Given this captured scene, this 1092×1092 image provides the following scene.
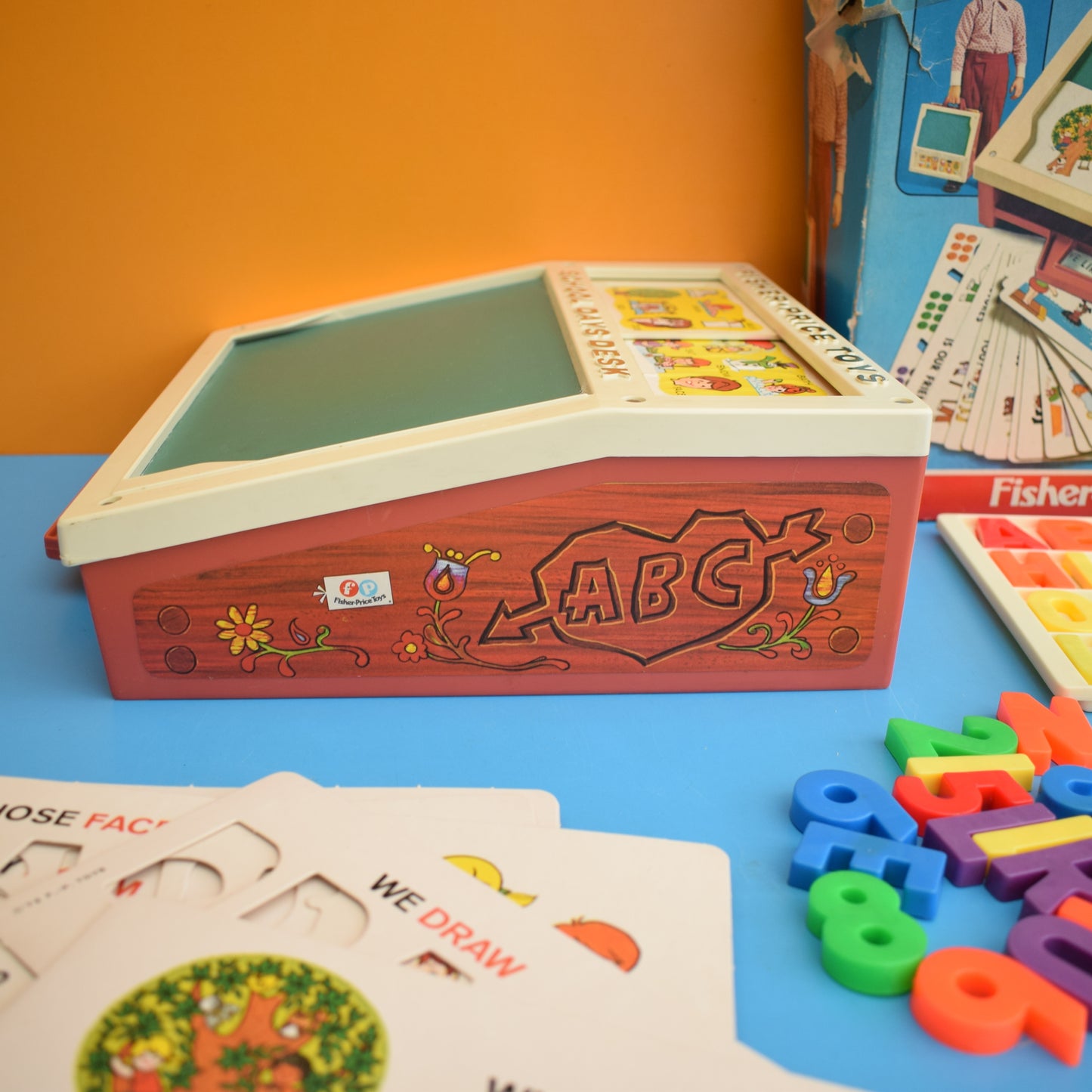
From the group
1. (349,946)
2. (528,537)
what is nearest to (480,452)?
(528,537)

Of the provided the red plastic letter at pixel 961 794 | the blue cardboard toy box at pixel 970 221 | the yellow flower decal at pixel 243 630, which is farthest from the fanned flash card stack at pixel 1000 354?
the yellow flower decal at pixel 243 630

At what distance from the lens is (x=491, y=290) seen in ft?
4.63

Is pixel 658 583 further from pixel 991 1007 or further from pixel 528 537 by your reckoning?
pixel 991 1007

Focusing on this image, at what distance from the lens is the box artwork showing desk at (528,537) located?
87 cm

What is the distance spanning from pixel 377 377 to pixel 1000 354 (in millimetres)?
733

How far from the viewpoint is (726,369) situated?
102 centimetres

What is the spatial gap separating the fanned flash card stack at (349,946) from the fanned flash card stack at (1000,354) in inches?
30.0

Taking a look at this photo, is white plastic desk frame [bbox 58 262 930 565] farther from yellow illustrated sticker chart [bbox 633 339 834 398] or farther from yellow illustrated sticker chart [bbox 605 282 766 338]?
yellow illustrated sticker chart [bbox 605 282 766 338]

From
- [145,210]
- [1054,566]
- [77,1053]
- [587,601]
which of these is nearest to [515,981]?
[77,1053]

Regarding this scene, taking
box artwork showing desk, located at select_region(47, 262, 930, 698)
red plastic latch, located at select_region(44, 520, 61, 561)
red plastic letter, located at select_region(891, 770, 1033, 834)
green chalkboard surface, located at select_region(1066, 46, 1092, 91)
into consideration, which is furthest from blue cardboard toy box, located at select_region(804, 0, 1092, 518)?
red plastic latch, located at select_region(44, 520, 61, 561)

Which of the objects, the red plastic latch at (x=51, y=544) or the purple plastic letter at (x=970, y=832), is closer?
the purple plastic letter at (x=970, y=832)

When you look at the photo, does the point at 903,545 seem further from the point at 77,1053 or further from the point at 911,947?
the point at 77,1053

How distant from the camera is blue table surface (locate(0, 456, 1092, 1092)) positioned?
693 millimetres

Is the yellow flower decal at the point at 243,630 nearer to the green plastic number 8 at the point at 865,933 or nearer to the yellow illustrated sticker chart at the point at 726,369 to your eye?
the yellow illustrated sticker chart at the point at 726,369
